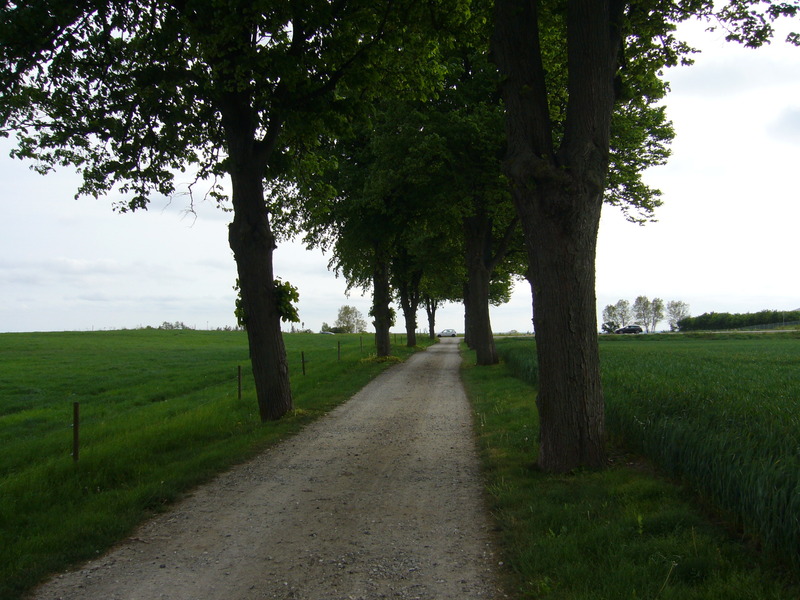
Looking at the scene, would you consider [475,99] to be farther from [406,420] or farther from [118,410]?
[118,410]

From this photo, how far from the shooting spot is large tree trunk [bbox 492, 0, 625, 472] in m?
7.21

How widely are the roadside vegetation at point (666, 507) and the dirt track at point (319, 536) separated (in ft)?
1.66

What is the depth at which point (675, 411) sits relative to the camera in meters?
7.98

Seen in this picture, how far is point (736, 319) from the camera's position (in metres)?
103

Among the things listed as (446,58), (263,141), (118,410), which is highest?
(446,58)

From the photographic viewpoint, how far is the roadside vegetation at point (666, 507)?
4.08 metres

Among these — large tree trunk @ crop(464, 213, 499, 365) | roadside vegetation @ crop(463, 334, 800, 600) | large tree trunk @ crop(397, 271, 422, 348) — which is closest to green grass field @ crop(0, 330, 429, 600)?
roadside vegetation @ crop(463, 334, 800, 600)

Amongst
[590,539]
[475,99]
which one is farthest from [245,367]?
[590,539]

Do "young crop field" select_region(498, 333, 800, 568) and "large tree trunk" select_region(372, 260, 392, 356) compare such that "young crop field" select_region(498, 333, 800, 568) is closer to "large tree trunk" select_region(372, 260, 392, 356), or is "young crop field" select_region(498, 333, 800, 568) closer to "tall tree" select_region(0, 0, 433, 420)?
"tall tree" select_region(0, 0, 433, 420)

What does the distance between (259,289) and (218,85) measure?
13.7 ft

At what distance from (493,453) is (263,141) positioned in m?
→ 8.07

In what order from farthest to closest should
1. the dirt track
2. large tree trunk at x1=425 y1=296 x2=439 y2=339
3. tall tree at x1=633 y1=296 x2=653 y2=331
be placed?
1. tall tree at x1=633 y1=296 x2=653 y2=331
2. large tree trunk at x1=425 y1=296 x2=439 y2=339
3. the dirt track

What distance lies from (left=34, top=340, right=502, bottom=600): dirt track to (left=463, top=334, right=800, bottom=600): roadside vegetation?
0.50 m

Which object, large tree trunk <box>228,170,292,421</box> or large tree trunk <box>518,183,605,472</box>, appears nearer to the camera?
large tree trunk <box>518,183,605,472</box>
